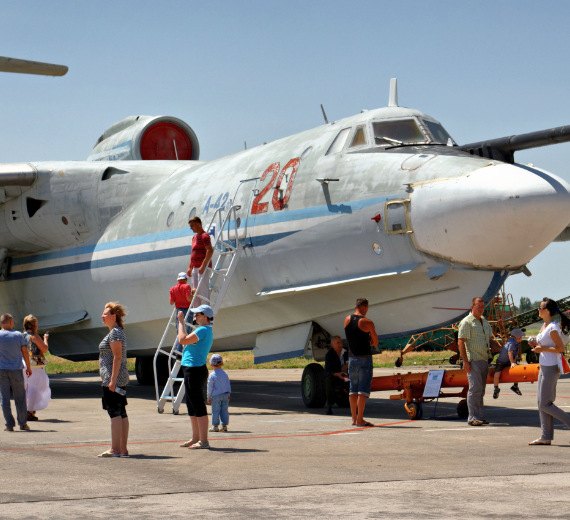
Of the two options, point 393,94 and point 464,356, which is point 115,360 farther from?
point 393,94

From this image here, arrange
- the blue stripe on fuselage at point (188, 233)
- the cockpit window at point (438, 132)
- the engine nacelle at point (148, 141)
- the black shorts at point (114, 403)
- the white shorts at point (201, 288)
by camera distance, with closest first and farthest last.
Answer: the black shorts at point (114, 403)
the blue stripe on fuselage at point (188, 233)
the cockpit window at point (438, 132)
the white shorts at point (201, 288)
the engine nacelle at point (148, 141)

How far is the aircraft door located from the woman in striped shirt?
17.3 feet

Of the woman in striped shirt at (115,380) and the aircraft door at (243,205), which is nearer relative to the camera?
the woman in striped shirt at (115,380)

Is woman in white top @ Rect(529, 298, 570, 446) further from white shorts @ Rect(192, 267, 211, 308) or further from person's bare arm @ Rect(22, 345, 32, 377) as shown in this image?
person's bare arm @ Rect(22, 345, 32, 377)

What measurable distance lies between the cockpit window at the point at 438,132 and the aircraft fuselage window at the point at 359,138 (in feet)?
3.29

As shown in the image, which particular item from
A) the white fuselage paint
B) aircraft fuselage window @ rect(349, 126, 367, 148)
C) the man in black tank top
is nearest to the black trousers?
the white fuselage paint

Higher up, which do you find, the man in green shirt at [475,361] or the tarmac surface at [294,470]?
Result: the man in green shirt at [475,361]

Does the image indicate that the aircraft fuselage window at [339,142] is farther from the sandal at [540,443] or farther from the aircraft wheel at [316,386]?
the sandal at [540,443]

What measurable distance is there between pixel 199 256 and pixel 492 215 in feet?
16.5

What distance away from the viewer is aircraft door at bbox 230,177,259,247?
44.2 ft

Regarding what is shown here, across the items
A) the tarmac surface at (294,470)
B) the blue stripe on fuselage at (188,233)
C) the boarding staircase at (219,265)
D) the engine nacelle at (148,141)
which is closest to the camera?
the tarmac surface at (294,470)

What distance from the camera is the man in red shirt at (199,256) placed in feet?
43.3

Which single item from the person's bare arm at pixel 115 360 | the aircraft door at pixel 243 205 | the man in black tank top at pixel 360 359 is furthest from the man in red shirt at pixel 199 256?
the person's bare arm at pixel 115 360

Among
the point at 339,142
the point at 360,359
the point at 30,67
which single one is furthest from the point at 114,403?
the point at 30,67
